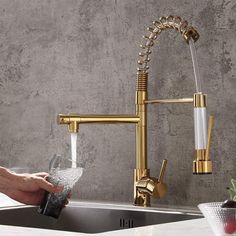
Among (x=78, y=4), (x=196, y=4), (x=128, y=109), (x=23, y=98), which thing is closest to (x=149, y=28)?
(x=196, y=4)

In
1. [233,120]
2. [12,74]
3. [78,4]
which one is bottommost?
[233,120]

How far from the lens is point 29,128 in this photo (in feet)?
8.25

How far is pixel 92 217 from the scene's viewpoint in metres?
2.01

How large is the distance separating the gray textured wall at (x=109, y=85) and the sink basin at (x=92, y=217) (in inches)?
7.8

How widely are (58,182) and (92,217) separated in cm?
36

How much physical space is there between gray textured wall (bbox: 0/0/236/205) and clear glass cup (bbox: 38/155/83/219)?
0.49 m

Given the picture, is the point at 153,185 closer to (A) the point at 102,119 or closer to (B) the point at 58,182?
(A) the point at 102,119

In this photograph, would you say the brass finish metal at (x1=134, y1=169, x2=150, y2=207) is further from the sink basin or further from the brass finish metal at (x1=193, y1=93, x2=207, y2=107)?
the brass finish metal at (x1=193, y1=93, x2=207, y2=107)

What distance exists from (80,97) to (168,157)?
0.44 metres

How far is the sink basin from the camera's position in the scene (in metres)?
1.88

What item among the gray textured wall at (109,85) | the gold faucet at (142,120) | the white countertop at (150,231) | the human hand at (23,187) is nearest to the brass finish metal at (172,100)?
the gold faucet at (142,120)

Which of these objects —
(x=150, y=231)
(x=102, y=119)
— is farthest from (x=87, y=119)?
(x=150, y=231)

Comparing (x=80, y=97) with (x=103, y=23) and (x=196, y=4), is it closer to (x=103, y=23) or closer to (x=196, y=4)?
(x=103, y=23)

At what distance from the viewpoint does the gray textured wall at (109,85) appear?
2010 mm
